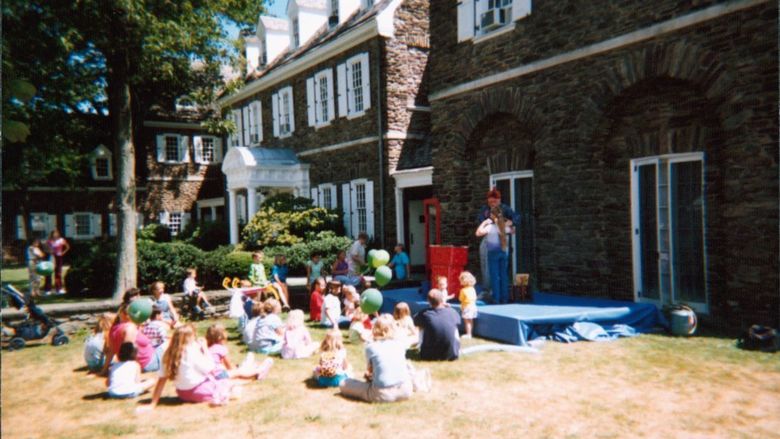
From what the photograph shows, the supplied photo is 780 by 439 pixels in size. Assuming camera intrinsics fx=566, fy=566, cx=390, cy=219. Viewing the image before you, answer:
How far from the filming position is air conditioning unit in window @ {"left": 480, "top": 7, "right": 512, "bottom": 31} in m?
12.4

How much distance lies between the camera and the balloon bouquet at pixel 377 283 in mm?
9225

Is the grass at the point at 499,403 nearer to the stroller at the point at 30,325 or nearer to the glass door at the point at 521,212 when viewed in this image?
the stroller at the point at 30,325

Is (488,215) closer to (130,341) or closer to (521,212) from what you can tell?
(521,212)

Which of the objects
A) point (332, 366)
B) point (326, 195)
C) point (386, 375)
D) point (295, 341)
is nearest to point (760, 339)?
point (386, 375)

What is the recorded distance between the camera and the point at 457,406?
6.17 meters

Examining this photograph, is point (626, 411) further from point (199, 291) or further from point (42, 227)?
point (42, 227)

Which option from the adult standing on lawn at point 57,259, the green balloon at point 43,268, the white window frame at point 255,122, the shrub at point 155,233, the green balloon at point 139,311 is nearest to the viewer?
the green balloon at point 139,311

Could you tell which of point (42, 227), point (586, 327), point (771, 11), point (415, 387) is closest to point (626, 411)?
point (415, 387)

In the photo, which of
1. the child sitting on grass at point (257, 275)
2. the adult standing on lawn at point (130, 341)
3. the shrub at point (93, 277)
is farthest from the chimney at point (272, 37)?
the adult standing on lawn at point (130, 341)

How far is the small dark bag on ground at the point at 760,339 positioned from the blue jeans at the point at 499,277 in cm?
373

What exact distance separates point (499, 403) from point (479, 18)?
9512 mm

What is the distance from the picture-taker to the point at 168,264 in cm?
1458

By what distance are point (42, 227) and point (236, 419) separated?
3065 cm

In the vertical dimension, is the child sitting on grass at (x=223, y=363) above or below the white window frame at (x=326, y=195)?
below
